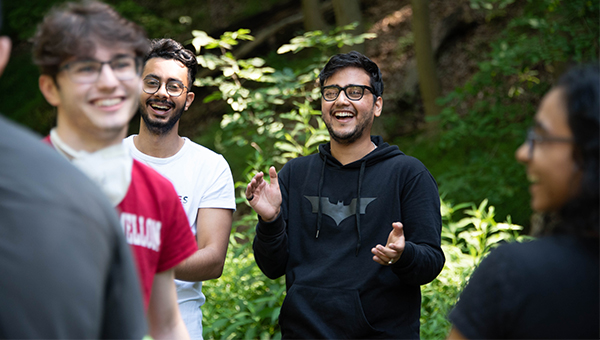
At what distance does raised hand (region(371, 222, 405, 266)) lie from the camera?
234 centimetres

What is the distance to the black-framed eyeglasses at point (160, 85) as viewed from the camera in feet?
9.66

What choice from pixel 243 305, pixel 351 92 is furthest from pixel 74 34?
pixel 243 305

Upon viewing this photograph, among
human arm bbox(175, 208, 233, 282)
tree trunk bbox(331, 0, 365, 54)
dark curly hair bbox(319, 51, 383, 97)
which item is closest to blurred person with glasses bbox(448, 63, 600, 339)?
human arm bbox(175, 208, 233, 282)

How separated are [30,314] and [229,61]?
3454 mm

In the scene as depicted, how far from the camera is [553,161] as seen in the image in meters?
1.34

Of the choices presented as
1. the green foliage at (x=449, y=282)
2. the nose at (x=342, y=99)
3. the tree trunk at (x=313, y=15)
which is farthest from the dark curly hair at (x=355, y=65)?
the tree trunk at (x=313, y=15)

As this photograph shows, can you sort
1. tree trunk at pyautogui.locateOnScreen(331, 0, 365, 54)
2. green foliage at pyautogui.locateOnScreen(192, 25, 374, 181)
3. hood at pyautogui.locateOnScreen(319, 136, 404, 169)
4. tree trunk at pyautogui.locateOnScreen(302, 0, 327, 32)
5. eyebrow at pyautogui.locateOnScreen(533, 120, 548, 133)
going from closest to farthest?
eyebrow at pyautogui.locateOnScreen(533, 120, 548, 133)
hood at pyautogui.locateOnScreen(319, 136, 404, 169)
green foliage at pyautogui.locateOnScreen(192, 25, 374, 181)
tree trunk at pyautogui.locateOnScreen(331, 0, 365, 54)
tree trunk at pyautogui.locateOnScreen(302, 0, 327, 32)

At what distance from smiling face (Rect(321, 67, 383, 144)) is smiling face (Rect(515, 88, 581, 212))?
1588 mm

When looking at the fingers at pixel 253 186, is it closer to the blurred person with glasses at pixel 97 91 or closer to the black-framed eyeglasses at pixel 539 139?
the blurred person with glasses at pixel 97 91

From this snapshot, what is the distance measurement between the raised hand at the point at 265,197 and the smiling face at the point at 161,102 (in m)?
0.66

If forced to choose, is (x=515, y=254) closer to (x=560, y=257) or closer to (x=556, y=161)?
(x=560, y=257)

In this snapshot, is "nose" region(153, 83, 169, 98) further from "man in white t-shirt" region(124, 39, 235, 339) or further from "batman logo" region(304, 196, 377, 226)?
"batman logo" region(304, 196, 377, 226)

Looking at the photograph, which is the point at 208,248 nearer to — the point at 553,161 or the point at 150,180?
the point at 150,180

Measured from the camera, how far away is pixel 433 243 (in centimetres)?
262
